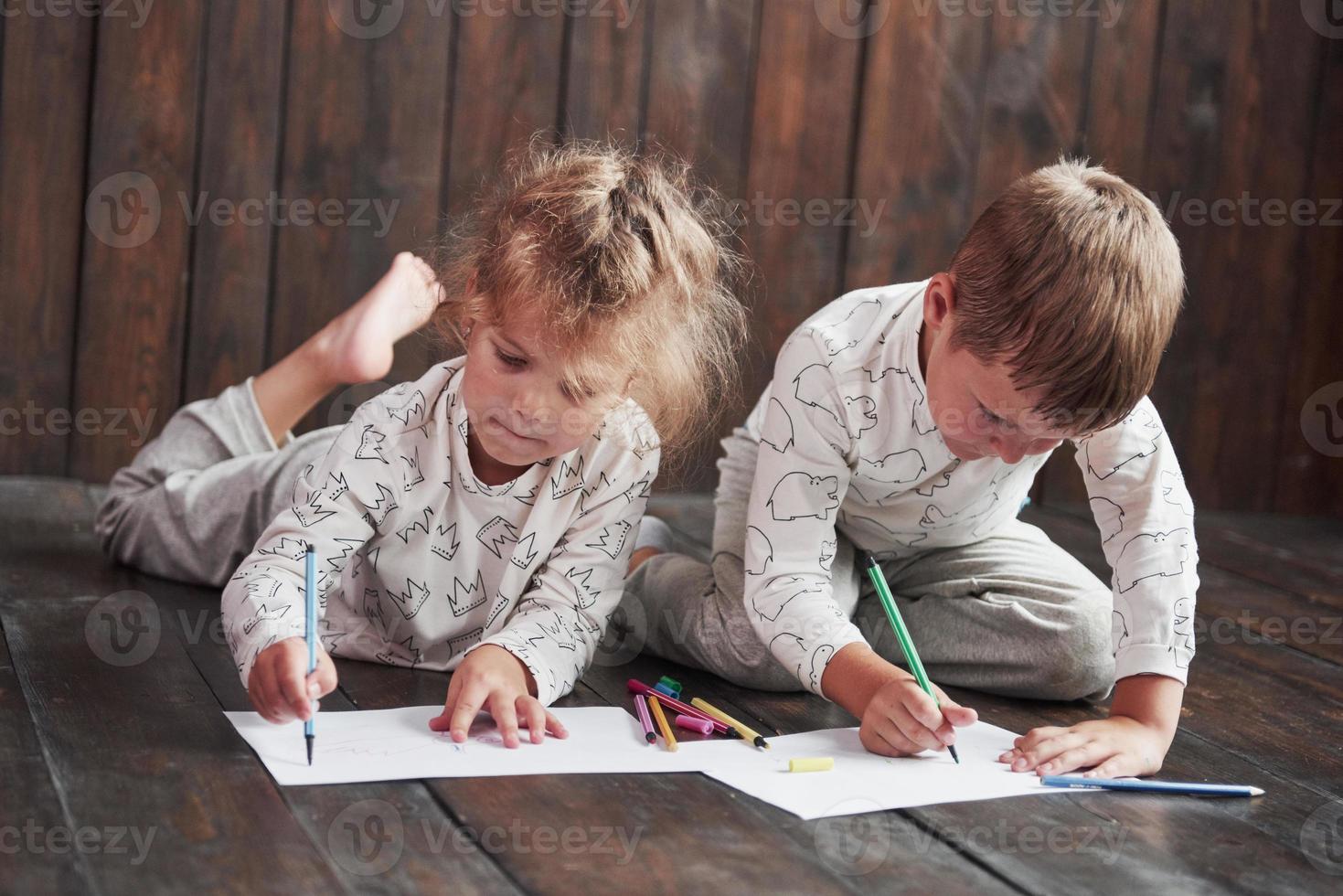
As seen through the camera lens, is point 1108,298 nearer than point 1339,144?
Yes

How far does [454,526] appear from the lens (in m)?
1.25

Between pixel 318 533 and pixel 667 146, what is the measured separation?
3.65 feet

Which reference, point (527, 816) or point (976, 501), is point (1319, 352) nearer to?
point (976, 501)

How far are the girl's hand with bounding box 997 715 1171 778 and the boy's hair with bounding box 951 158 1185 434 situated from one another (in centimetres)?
23

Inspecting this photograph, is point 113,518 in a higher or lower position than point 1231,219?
lower

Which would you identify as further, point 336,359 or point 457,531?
point 336,359

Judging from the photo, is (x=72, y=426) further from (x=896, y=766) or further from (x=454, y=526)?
(x=896, y=766)

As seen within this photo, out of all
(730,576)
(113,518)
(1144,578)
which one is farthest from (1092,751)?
(113,518)

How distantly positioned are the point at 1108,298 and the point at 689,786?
44cm

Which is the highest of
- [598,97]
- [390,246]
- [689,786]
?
[598,97]

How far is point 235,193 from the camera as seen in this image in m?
1.96

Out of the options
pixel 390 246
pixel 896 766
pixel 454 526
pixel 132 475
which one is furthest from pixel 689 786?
pixel 390 246

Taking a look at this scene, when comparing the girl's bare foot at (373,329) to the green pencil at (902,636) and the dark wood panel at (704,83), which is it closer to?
the dark wood panel at (704,83)

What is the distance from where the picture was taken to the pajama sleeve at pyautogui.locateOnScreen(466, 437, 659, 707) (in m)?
1.22
